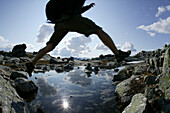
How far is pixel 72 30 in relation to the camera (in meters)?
4.38

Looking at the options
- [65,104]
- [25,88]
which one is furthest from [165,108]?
[25,88]

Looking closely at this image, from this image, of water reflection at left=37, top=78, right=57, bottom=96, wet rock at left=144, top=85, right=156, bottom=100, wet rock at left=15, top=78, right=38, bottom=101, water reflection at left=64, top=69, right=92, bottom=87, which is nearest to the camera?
wet rock at left=144, top=85, right=156, bottom=100

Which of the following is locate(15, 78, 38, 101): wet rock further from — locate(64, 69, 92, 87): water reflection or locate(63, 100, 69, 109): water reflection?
locate(64, 69, 92, 87): water reflection

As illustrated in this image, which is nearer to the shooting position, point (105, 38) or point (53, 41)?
point (105, 38)

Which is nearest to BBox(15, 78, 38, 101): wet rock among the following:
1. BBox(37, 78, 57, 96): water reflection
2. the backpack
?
BBox(37, 78, 57, 96): water reflection

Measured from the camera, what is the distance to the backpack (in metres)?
4.11

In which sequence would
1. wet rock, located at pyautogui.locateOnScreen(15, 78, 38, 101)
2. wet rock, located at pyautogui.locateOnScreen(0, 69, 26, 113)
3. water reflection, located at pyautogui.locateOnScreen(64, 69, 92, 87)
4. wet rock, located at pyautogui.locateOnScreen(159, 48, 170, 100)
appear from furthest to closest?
water reflection, located at pyautogui.locateOnScreen(64, 69, 92, 87)
wet rock, located at pyautogui.locateOnScreen(15, 78, 38, 101)
wet rock, located at pyautogui.locateOnScreen(159, 48, 170, 100)
wet rock, located at pyautogui.locateOnScreen(0, 69, 26, 113)

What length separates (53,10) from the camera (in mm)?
4242

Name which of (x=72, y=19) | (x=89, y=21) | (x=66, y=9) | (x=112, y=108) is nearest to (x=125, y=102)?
(x=112, y=108)

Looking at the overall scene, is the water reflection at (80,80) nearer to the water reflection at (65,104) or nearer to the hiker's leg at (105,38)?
the water reflection at (65,104)

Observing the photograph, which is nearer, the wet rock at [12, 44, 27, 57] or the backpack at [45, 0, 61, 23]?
the backpack at [45, 0, 61, 23]


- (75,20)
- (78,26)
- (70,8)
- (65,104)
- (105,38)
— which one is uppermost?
(70,8)

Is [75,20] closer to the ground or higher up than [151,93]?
higher up

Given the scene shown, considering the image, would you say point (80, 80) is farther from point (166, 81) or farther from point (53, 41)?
point (166, 81)
